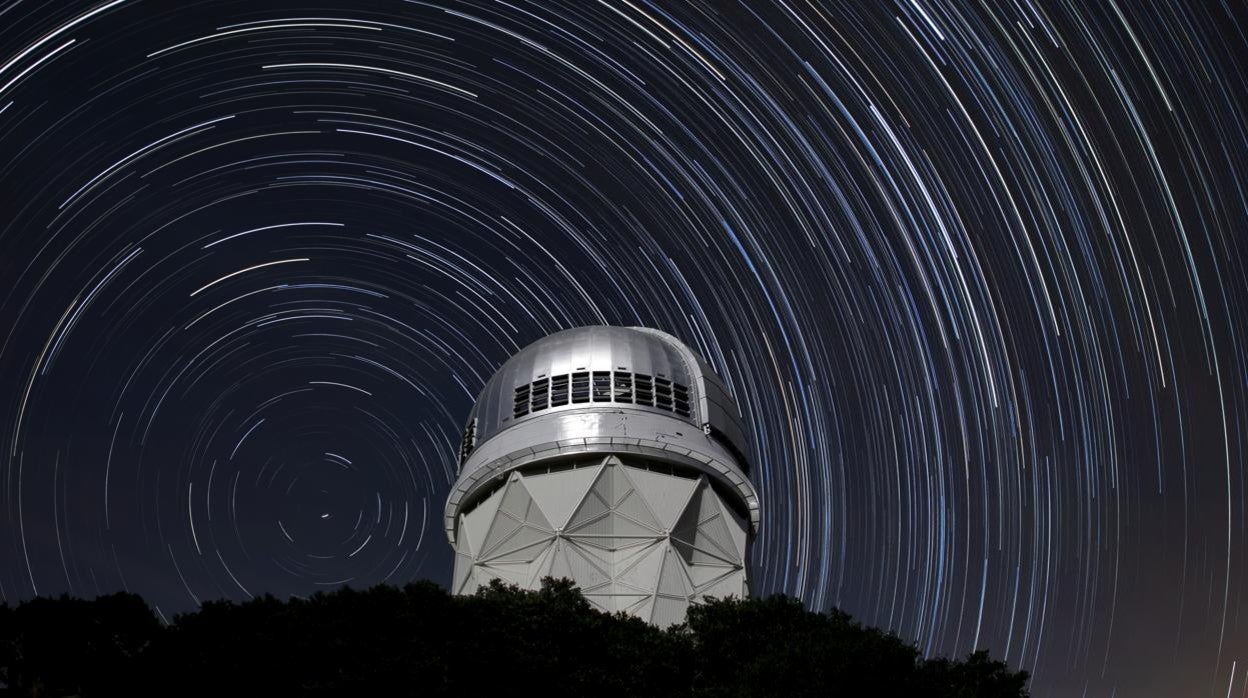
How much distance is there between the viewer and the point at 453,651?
802 inches

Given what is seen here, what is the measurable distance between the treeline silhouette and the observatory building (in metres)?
4.55

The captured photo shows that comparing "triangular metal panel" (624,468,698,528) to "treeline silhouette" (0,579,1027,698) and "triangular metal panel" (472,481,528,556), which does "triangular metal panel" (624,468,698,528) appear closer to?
"triangular metal panel" (472,481,528,556)

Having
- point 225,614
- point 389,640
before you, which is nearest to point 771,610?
point 389,640

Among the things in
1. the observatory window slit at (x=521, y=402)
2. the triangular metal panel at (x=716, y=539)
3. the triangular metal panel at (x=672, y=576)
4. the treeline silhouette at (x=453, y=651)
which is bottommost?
the treeline silhouette at (x=453, y=651)

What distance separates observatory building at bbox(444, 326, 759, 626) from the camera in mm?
30844

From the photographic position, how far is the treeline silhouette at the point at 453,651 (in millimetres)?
19422

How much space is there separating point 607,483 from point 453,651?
12.0 m

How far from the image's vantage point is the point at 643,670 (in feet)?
74.6

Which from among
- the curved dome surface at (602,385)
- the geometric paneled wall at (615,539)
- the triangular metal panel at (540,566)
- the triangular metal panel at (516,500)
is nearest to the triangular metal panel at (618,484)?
the geometric paneled wall at (615,539)

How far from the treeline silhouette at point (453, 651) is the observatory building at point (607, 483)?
455cm

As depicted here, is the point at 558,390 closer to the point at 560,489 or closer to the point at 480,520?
the point at 560,489

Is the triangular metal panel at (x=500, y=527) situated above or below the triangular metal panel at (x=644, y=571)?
above

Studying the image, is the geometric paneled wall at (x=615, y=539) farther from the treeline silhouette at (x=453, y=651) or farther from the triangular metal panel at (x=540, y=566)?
the treeline silhouette at (x=453, y=651)

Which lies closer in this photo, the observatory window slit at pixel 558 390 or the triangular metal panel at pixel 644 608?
the triangular metal panel at pixel 644 608
